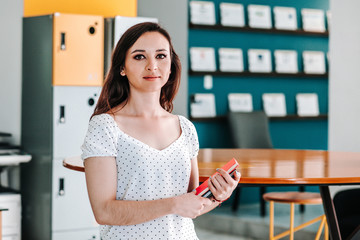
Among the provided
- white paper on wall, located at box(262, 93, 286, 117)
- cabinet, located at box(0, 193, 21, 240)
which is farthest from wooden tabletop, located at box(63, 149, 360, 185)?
white paper on wall, located at box(262, 93, 286, 117)

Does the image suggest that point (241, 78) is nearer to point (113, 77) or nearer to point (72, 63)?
point (72, 63)

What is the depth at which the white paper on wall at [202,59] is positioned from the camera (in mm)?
6734

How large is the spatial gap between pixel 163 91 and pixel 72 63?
3.38 meters

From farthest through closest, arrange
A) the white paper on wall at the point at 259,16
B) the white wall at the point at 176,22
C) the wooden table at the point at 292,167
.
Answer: the white paper on wall at the point at 259,16 → the white wall at the point at 176,22 → the wooden table at the point at 292,167

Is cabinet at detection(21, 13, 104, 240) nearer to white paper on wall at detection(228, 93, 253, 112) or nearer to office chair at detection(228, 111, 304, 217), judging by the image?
office chair at detection(228, 111, 304, 217)

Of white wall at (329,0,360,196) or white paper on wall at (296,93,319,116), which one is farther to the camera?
white paper on wall at (296,93,319,116)

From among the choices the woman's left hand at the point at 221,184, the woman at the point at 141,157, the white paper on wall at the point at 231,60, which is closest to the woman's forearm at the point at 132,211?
the woman at the point at 141,157

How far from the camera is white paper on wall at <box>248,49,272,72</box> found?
7.21 m

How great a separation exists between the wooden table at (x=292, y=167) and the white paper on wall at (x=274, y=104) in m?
3.39

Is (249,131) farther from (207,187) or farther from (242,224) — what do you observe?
(207,187)

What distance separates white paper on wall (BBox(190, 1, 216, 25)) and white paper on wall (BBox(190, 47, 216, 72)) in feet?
0.96

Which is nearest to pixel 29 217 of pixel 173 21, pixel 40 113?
pixel 40 113

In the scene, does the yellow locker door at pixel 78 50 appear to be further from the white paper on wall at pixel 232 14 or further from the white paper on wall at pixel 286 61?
the white paper on wall at pixel 286 61

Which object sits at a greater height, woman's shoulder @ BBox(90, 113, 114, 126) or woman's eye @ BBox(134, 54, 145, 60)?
woman's eye @ BBox(134, 54, 145, 60)
